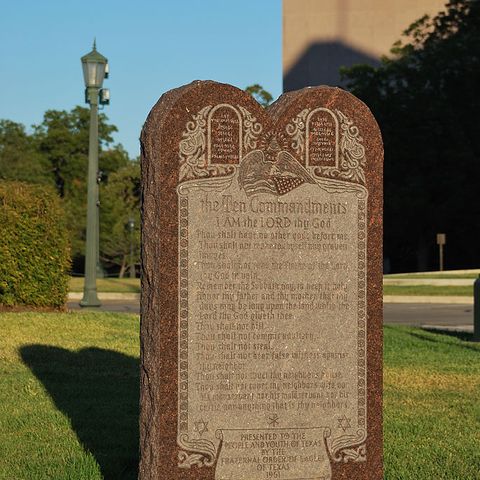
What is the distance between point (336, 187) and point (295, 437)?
1467 millimetres

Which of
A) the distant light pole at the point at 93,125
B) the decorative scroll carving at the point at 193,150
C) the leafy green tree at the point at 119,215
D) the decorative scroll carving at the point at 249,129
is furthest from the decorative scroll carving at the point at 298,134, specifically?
the leafy green tree at the point at 119,215

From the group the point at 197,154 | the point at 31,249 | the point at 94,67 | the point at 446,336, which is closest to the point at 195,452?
the point at 197,154

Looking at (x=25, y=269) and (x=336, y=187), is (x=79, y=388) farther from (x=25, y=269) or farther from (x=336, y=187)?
(x=25, y=269)

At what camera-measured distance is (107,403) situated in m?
9.66

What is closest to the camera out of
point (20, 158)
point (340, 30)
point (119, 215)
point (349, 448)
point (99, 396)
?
point (349, 448)

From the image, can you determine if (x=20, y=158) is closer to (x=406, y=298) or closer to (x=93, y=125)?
(x=406, y=298)

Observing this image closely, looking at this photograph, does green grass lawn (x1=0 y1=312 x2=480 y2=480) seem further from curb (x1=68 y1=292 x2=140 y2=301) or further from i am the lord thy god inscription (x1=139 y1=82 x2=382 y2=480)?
curb (x1=68 y1=292 x2=140 y2=301)

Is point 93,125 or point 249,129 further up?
point 93,125

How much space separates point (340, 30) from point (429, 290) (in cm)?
3452

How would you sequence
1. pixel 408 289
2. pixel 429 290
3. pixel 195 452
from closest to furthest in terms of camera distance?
pixel 195 452, pixel 429 290, pixel 408 289

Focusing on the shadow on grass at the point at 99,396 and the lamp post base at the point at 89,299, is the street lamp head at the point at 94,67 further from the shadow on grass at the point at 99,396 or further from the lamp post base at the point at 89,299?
the shadow on grass at the point at 99,396

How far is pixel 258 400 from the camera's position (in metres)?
6.09

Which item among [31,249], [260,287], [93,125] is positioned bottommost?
[260,287]

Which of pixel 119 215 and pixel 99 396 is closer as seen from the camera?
pixel 99 396
